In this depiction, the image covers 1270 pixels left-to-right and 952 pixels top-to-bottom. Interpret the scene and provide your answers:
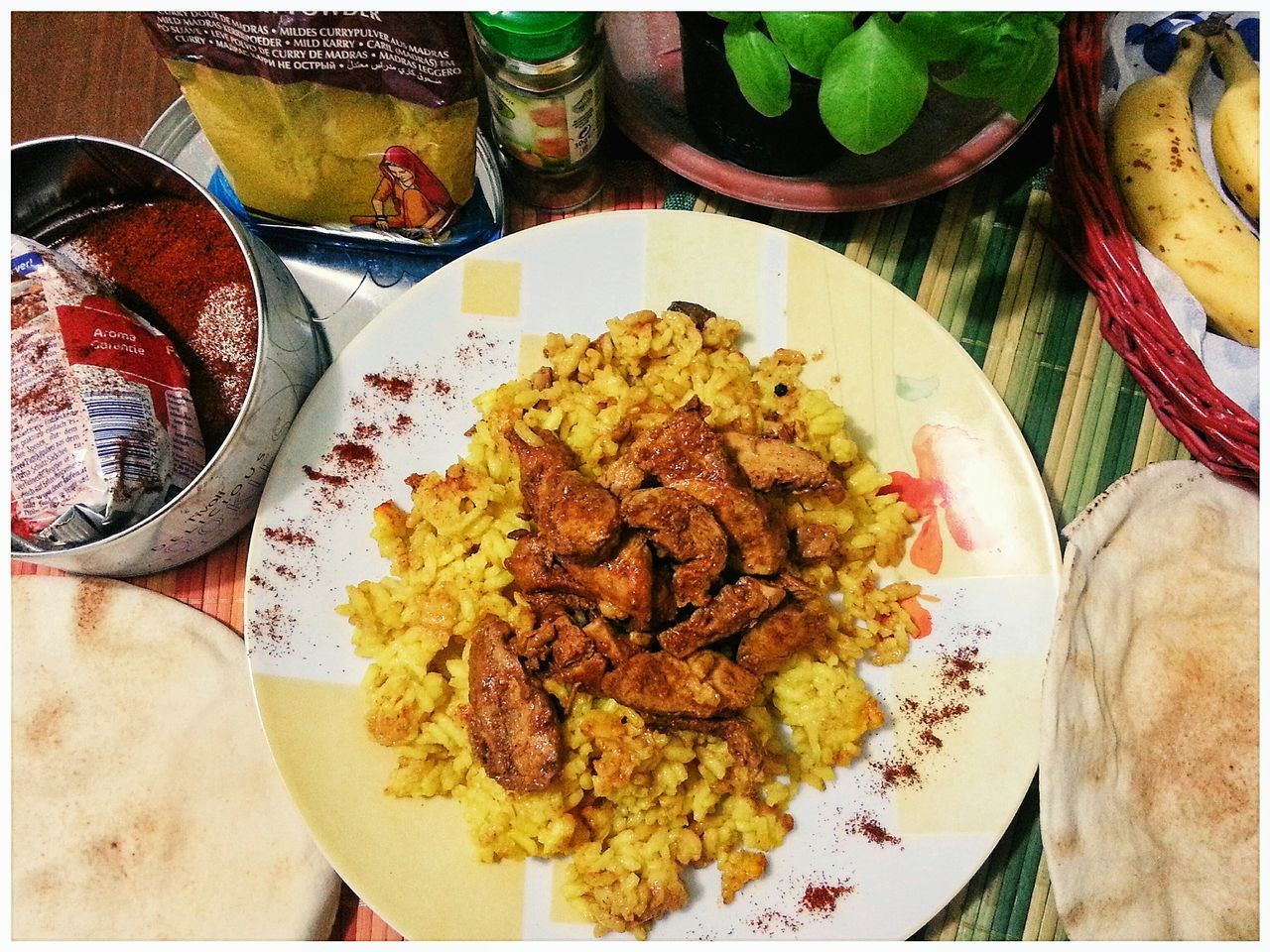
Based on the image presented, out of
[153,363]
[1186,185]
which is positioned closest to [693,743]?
[153,363]

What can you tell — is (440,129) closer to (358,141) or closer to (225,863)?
(358,141)

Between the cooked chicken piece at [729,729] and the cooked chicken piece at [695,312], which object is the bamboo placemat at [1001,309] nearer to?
the cooked chicken piece at [695,312]

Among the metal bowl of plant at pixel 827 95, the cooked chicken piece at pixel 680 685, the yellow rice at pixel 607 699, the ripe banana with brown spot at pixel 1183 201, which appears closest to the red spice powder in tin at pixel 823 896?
the yellow rice at pixel 607 699

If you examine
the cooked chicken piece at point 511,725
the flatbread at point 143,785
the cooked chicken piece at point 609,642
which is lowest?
the flatbread at point 143,785

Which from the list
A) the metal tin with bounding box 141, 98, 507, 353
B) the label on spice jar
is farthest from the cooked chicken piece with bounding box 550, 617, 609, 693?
the label on spice jar

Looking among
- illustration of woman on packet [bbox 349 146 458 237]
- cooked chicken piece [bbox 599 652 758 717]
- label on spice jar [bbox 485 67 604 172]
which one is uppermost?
label on spice jar [bbox 485 67 604 172]

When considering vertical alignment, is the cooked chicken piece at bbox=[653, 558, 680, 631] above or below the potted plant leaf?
below

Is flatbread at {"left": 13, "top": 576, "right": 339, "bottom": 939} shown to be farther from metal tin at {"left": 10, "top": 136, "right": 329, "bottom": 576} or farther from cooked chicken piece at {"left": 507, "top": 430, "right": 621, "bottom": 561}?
cooked chicken piece at {"left": 507, "top": 430, "right": 621, "bottom": 561}
